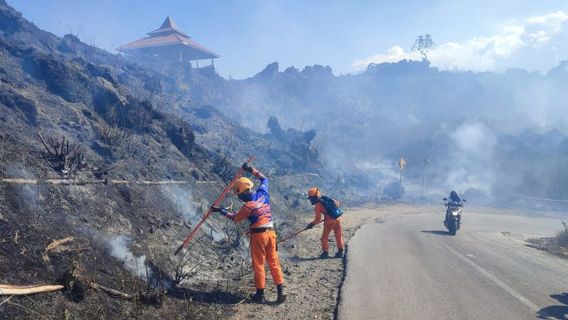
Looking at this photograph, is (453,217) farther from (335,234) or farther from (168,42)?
(168,42)

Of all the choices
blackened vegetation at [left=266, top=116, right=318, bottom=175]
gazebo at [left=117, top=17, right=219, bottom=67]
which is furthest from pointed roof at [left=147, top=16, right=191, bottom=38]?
blackened vegetation at [left=266, top=116, right=318, bottom=175]

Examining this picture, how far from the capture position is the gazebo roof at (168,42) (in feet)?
160

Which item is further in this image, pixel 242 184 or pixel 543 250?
pixel 543 250

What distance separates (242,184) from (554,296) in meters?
5.12

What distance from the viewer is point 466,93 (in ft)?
245

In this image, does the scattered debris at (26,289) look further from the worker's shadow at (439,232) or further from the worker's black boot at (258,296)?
the worker's shadow at (439,232)

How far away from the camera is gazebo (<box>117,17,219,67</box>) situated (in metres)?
49.1

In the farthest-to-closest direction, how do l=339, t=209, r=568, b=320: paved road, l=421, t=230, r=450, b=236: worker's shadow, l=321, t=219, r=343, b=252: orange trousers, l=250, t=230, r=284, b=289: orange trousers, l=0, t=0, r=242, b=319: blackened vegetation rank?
1. l=421, t=230, r=450, b=236: worker's shadow
2. l=321, t=219, r=343, b=252: orange trousers
3. l=250, t=230, r=284, b=289: orange trousers
4. l=339, t=209, r=568, b=320: paved road
5. l=0, t=0, r=242, b=319: blackened vegetation

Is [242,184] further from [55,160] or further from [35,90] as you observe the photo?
[35,90]

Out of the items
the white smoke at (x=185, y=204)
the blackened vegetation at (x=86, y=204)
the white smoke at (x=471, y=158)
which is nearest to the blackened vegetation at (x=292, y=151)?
→ the white smoke at (x=471, y=158)

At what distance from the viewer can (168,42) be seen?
48.6 metres

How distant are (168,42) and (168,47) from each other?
1297mm

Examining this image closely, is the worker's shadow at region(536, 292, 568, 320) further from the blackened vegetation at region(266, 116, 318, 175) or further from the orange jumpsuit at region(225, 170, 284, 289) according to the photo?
the blackened vegetation at region(266, 116, 318, 175)

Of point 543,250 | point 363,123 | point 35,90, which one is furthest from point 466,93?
point 35,90
